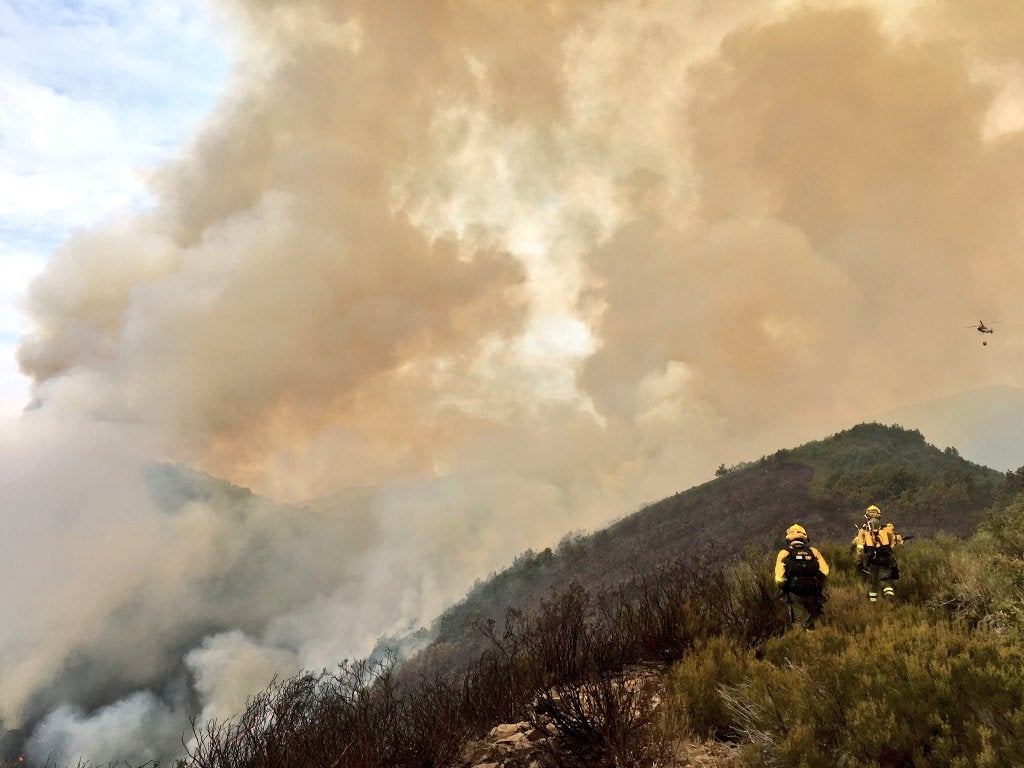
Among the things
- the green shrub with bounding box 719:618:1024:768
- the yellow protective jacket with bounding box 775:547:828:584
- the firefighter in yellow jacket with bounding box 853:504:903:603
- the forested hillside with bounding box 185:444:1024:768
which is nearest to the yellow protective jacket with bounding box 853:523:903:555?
the firefighter in yellow jacket with bounding box 853:504:903:603

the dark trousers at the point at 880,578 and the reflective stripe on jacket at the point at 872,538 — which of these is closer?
the dark trousers at the point at 880,578

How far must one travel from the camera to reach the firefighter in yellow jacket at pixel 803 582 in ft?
27.7

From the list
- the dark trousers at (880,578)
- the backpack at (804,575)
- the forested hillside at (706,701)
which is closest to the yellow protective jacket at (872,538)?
the dark trousers at (880,578)

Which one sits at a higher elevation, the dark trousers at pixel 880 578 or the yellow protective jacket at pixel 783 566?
the yellow protective jacket at pixel 783 566

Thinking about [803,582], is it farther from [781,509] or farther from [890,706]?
[781,509]

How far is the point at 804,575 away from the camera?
8492 mm

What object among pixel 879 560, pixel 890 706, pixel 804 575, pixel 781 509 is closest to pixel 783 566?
pixel 804 575

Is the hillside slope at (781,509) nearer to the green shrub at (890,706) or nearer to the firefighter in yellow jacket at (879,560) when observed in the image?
the firefighter in yellow jacket at (879,560)

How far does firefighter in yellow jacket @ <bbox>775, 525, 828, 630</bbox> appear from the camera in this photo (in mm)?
8438

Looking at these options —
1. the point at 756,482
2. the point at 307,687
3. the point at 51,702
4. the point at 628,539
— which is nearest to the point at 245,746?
the point at 307,687

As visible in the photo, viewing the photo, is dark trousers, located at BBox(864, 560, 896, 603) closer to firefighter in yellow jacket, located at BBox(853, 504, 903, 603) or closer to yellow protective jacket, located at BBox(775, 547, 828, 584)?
firefighter in yellow jacket, located at BBox(853, 504, 903, 603)

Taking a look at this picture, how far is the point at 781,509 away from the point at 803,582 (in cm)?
3643

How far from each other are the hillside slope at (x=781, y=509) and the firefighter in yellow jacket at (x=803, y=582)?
54.7 feet

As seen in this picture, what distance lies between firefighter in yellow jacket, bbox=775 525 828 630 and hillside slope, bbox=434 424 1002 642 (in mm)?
16660
